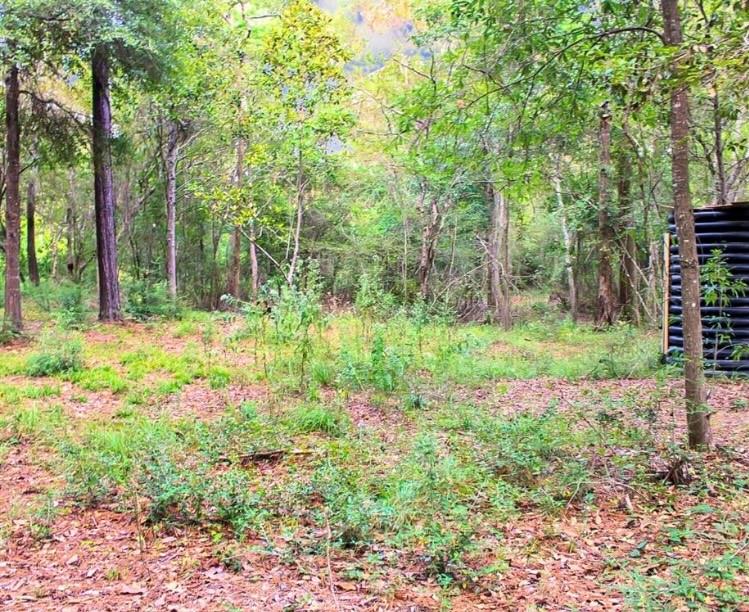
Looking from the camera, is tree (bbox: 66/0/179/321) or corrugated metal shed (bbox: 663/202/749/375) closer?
corrugated metal shed (bbox: 663/202/749/375)

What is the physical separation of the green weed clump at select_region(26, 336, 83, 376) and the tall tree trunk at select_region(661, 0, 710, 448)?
22.9 ft

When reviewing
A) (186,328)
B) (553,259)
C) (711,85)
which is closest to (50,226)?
(186,328)

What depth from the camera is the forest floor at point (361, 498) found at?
262cm

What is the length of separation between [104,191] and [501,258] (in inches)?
398

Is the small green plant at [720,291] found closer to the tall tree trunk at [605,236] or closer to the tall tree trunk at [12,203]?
the tall tree trunk at [605,236]

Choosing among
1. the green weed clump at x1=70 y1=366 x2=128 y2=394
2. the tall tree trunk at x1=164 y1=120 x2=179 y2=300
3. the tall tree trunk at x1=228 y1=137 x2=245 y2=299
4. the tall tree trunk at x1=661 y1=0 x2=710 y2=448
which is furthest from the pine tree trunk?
the tall tree trunk at x1=661 y1=0 x2=710 y2=448

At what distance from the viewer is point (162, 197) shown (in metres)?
19.0

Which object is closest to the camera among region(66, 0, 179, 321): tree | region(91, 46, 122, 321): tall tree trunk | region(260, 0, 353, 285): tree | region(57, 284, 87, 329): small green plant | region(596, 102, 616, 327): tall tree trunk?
region(66, 0, 179, 321): tree

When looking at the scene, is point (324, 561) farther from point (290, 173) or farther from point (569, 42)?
point (290, 173)

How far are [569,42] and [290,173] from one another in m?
12.1

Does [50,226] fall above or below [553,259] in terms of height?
above

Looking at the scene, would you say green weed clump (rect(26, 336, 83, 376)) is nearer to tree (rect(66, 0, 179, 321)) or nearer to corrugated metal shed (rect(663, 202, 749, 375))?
tree (rect(66, 0, 179, 321))

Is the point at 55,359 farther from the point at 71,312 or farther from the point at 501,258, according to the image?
the point at 501,258

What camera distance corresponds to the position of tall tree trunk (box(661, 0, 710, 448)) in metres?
3.76
